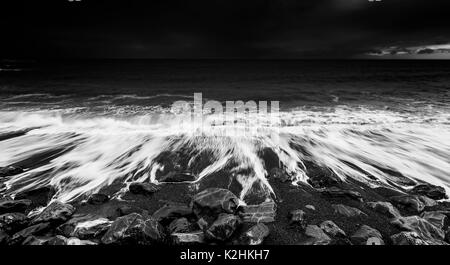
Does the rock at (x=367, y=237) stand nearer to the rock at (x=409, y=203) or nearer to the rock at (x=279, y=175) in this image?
the rock at (x=409, y=203)

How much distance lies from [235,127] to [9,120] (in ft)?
33.5

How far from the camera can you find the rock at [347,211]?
401 cm

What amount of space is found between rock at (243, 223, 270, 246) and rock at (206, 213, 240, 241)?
21cm

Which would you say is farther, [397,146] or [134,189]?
[397,146]

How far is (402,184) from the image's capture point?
17.0 ft

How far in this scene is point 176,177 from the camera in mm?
5305

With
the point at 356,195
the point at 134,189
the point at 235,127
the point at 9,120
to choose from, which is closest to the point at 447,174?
the point at 356,195

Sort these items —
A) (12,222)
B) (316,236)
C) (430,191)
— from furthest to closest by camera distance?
1. (430,191)
2. (12,222)
3. (316,236)

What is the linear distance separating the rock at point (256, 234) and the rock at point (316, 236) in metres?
0.60

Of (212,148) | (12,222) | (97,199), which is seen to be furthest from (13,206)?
(212,148)

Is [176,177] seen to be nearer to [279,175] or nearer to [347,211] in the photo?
[279,175]

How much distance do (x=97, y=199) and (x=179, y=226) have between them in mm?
1937

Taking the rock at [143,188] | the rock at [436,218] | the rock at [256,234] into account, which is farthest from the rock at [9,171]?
the rock at [436,218]

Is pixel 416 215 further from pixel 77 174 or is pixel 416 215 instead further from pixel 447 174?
pixel 77 174
